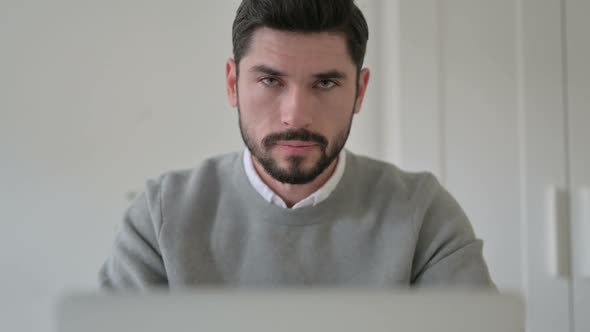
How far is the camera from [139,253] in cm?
118

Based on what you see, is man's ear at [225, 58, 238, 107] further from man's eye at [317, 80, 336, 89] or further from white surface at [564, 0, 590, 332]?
white surface at [564, 0, 590, 332]

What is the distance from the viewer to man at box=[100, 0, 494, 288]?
116 cm

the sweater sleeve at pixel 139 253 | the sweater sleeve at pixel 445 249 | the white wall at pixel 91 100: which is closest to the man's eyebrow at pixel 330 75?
the sweater sleeve at pixel 445 249

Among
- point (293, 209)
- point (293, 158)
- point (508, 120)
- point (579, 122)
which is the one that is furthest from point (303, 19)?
point (579, 122)

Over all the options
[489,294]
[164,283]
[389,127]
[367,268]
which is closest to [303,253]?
[367,268]

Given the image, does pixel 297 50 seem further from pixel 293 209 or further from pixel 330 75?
pixel 293 209

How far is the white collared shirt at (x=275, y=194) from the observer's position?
48.2 inches

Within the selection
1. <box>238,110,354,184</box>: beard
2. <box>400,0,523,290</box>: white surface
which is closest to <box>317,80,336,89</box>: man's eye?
<box>238,110,354,184</box>: beard

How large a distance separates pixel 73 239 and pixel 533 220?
1.65 meters

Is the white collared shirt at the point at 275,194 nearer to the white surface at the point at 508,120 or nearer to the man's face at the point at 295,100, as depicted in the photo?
the man's face at the point at 295,100

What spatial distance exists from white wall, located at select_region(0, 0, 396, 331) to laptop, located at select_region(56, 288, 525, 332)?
1.65 m

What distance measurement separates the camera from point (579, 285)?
179cm

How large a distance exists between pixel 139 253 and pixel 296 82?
493mm

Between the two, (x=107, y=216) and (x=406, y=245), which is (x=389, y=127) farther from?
(x=107, y=216)
